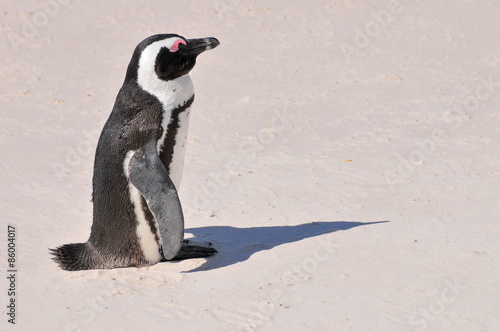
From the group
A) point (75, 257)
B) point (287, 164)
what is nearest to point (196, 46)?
point (75, 257)

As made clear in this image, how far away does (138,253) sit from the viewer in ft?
13.5

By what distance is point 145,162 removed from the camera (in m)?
3.88

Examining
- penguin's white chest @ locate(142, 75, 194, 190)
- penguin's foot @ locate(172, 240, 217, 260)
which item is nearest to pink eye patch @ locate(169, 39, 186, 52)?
penguin's white chest @ locate(142, 75, 194, 190)

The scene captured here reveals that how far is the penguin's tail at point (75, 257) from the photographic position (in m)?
4.16

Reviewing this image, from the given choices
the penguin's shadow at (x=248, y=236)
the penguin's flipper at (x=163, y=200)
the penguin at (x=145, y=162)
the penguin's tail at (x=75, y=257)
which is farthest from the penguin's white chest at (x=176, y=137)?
the penguin's tail at (x=75, y=257)

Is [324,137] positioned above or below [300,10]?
below

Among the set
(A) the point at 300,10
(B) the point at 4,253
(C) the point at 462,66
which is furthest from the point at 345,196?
(A) the point at 300,10

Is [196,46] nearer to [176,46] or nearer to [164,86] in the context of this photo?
[176,46]

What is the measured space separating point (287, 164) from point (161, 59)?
2304mm

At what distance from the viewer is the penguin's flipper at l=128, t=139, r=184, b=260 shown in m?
3.81

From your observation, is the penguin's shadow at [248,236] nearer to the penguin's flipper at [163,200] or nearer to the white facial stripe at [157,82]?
the penguin's flipper at [163,200]

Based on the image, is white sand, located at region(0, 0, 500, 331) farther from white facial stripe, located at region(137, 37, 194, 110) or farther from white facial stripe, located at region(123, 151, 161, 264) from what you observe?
white facial stripe, located at region(137, 37, 194, 110)

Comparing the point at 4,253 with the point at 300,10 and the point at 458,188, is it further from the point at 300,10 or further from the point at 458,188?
the point at 300,10

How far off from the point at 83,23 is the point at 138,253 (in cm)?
597
